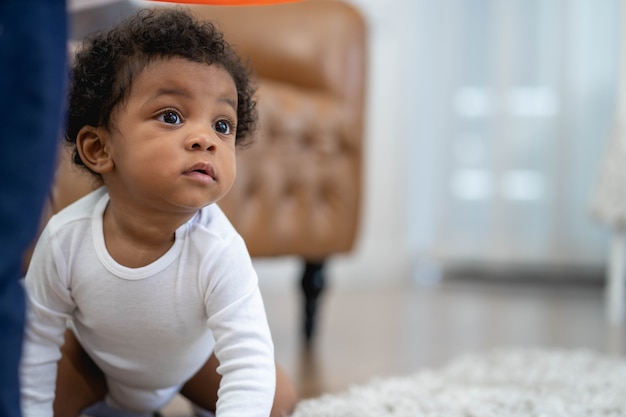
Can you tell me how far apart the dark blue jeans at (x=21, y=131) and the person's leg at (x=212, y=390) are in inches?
15.2

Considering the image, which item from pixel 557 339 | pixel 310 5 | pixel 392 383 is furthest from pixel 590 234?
pixel 392 383

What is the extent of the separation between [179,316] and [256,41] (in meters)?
1.04

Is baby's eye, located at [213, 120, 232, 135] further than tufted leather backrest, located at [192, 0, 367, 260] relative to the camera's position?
No

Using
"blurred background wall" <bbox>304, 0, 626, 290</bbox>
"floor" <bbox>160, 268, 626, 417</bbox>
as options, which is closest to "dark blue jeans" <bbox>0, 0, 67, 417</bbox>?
"floor" <bbox>160, 268, 626, 417</bbox>

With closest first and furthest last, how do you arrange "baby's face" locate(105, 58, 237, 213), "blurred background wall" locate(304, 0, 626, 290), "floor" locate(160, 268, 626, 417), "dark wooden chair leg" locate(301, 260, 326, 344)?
"baby's face" locate(105, 58, 237, 213)
"floor" locate(160, 268, 626, 417)
"dark wooden chair leg" locate(301, 260, 326, 344)
"blurred background wall" locate(304, 0, 626, 290)

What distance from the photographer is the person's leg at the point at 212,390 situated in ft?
2.97

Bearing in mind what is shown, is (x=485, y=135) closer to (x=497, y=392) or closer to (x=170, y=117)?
(x=497, y=392)

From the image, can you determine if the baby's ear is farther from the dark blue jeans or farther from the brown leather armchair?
the brown leather armchair

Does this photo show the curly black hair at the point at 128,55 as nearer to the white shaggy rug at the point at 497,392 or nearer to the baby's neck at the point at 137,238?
the baby's neck at the point at 137,238

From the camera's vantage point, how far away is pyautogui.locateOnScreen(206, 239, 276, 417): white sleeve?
0.75 m

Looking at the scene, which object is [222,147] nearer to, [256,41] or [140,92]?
[140,92]

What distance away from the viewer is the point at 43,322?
82 centimetres

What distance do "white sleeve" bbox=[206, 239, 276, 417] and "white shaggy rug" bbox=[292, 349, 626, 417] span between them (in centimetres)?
18

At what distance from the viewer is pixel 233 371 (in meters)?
0.76
